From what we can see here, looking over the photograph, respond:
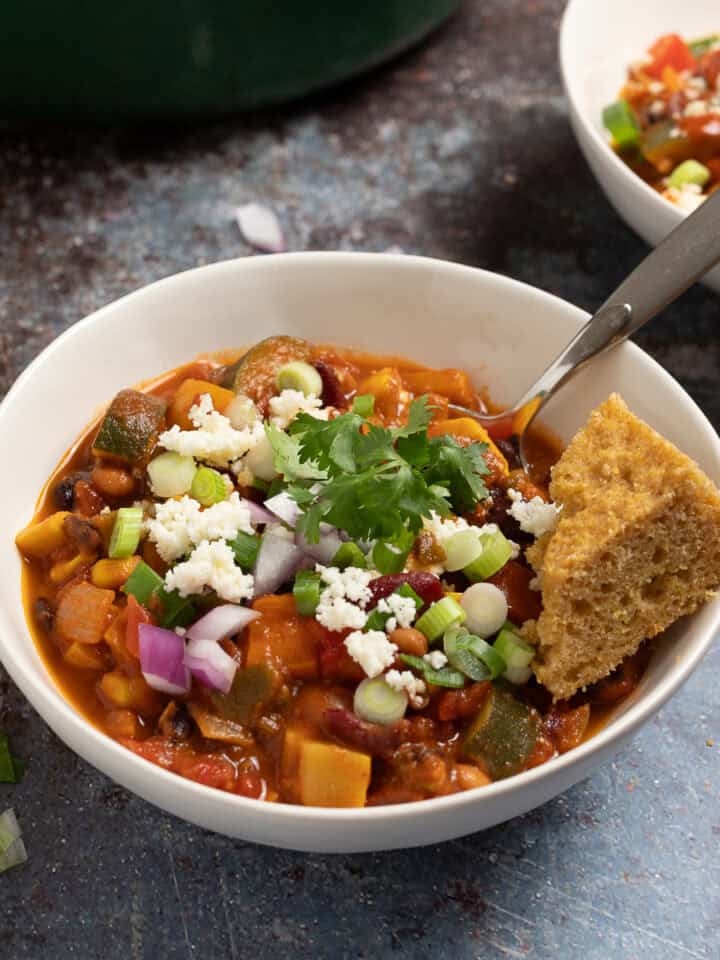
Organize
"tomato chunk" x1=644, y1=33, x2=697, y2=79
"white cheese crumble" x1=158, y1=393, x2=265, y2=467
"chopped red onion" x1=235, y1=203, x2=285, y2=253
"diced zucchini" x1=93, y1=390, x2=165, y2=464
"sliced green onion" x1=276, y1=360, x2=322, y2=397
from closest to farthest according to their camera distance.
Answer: "white cheese crumble" x1=158, y1=393, x2=265, y2=467 → "diced zucchini" x1=93, y1=390, x2=165, y2=464 → "sliced green onion" x1=276, y1=360, x2=322, y2=397 → "chopped red onion" x1=235, y1=203, x2=285, y2=253 → "tomato chunk" x1=644, y1=33, x2=697, y2=79

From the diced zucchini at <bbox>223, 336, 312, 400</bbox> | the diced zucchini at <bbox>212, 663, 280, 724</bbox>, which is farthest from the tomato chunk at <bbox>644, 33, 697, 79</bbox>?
the diced zucchini at <bbox>212, 663, 280, 724</bbox>

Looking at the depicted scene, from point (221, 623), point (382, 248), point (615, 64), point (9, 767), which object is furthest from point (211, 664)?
point (615, 64)

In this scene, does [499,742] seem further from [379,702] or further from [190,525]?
[190,525]

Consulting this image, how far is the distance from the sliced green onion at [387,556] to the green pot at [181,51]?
2348mm

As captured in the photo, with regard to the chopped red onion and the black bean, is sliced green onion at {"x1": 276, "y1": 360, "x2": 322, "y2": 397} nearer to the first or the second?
the black bean

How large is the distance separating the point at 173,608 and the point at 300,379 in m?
0.78

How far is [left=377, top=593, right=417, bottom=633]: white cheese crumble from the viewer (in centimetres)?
250

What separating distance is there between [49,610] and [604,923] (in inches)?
57.8

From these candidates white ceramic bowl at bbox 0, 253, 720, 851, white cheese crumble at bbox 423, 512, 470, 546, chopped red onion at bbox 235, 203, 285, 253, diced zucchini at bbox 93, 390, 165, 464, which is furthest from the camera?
chopped red onion at bbox 235, 203, 285, 253

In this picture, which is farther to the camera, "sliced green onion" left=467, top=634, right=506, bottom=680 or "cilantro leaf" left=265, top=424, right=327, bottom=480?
"cilantro leaf" left=265, top=424, right=327, bottom=480

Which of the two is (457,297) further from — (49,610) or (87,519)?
(49,610)

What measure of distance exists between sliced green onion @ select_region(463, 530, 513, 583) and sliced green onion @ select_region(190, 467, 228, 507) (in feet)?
1.98

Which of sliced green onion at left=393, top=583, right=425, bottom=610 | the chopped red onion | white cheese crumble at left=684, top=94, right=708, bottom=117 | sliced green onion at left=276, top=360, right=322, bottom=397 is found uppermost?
white cheese crumble at left=684, top=94, right=708, bottom=117

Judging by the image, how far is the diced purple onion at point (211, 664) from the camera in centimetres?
252
